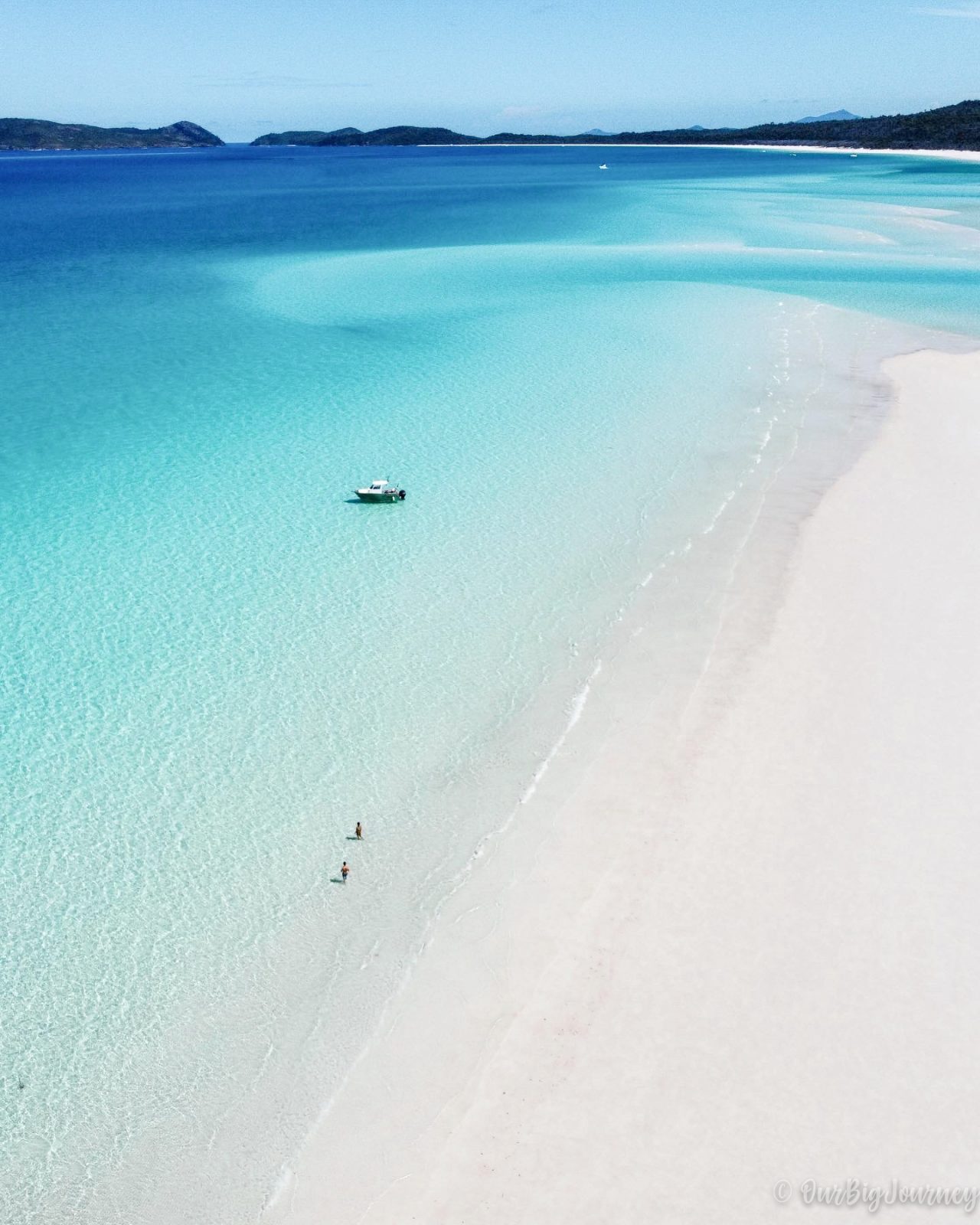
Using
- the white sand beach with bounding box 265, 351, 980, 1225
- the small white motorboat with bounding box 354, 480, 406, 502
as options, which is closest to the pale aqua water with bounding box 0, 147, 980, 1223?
the small white motorboat with bounding box 354, 480, 406, 502

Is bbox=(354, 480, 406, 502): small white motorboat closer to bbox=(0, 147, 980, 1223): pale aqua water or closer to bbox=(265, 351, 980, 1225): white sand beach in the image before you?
bbox=(0, 147, 980, 1223): pale aqua water

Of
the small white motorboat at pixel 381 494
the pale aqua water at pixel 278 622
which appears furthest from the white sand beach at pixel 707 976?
the small white motorboat at pixel 381 494

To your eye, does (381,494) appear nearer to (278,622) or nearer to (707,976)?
(278,622)

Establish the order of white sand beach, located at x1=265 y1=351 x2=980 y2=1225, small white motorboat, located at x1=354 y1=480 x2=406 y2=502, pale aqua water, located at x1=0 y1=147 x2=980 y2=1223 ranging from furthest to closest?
small white motorboat, located at x1=354 y1=480 x2=406 y2=502
pale aqua water, located at x1=0 y1=147 x2=980 y2=1223
white sand beach, located at x1=265 y1=351 x2=980 y2=1225

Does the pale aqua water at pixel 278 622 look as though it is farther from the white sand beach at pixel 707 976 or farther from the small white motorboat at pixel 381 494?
the white sand beach at pixel 707 976

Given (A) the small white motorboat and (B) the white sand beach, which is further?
(A) the small white motorboat

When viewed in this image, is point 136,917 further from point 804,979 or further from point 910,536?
point 910,536

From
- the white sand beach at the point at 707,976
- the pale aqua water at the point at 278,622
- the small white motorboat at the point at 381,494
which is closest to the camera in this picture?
the white sand beach at the point at 707,976
